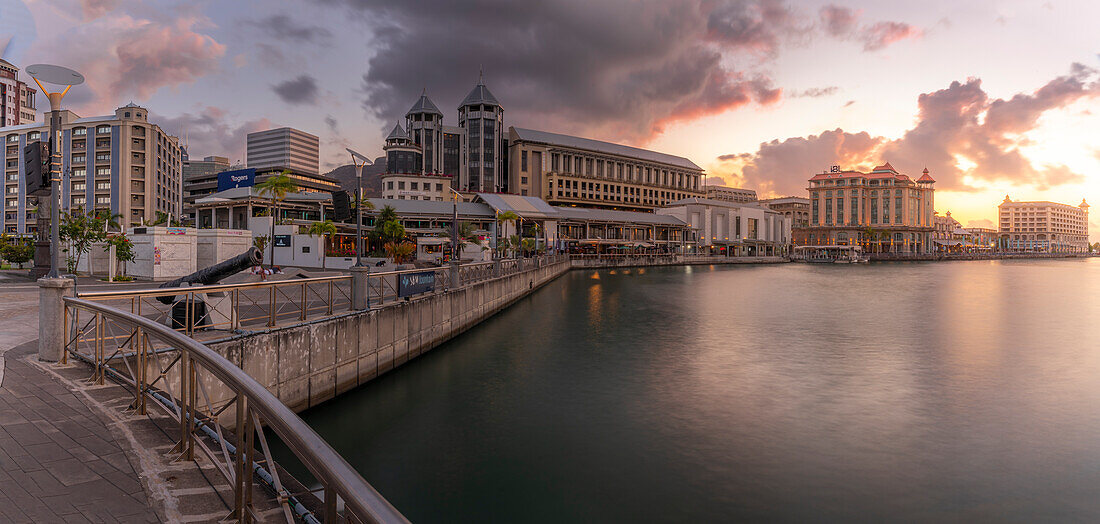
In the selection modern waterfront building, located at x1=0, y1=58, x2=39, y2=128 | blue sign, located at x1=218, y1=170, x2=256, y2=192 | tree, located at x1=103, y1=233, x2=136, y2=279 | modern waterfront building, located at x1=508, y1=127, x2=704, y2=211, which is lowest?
tree, located at x1=103, y1=233, x2=136, y2=279

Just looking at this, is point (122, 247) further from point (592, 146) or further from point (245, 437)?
point (592, 146)

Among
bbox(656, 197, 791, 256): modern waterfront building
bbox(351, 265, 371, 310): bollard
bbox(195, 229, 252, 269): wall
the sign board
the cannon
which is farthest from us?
bbox(656, 197, 791, 256): modern waterfront building

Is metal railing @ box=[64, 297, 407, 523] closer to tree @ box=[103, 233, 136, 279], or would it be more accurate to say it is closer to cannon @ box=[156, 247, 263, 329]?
cannon @ box=[156, 247, 263, 329]

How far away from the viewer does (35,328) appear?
13.8 metres

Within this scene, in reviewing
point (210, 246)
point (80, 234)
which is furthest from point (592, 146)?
point (80, 234)

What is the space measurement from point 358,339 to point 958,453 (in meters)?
16.2

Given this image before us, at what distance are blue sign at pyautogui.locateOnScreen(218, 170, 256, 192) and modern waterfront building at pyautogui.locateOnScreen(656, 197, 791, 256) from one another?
92.5m

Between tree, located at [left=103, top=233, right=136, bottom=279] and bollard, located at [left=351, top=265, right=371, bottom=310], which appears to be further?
tree, located at [left=103, top=233, right=136, bottom=279]

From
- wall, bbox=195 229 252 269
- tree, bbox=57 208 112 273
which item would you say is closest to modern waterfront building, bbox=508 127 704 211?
wall, bbox=195 229 252 269

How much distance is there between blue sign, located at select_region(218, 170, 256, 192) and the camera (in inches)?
3430

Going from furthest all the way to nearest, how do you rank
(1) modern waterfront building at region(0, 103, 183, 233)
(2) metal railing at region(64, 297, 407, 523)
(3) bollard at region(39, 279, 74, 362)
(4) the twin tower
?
(4) the twin tower → (1) modern waterfront building at region(0, 103, 183, 233) → (3) bollard at region(39, 279, 74, 362) → (2) metal railing at region(64, 297, 407, 523)

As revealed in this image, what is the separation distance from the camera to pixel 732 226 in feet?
468

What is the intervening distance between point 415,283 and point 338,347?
5618 mm

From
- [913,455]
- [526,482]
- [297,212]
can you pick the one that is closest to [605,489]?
[526,482]
